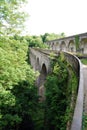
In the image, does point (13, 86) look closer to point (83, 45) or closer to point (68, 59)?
point (68, 59)

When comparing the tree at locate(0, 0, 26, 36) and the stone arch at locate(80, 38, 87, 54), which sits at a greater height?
the tree at locate(0, 0, 26, 36)

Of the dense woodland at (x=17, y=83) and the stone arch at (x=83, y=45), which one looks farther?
the stone arch at (x=83, y=45)

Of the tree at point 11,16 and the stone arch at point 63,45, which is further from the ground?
the tree at point 11,16

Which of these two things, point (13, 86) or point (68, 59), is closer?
point (13, 86)

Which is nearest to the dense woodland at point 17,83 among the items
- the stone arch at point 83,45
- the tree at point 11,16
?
the tree at point 11,16

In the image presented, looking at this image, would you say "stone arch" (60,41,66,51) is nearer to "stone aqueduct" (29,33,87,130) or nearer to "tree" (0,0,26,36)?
"stone aqueduct" (29,33,87,130)

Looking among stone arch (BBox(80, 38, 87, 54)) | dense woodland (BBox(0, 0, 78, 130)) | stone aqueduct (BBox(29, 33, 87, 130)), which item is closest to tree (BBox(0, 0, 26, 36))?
dense woodland (BBox(0, 0, 78, 130))

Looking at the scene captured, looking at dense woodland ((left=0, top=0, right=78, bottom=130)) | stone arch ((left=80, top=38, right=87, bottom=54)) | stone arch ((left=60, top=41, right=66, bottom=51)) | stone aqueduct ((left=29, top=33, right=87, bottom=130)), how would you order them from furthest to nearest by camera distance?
stone arch ((left=60, top=41, right=66, bottom=51)), stone arch ((left=80, top=38, right=87, bottom=54)), dense woodland ((left=0, top=0, right=78, bottom=130)), stone aqueduct ((left=29, top=33, right=87, bottom=130))

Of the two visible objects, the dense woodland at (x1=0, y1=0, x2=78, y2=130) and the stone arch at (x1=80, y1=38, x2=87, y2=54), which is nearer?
the dense woodland at (x1=0, y1=0, x2=78, y2=130)

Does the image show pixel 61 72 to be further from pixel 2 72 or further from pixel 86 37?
pixel 86 37

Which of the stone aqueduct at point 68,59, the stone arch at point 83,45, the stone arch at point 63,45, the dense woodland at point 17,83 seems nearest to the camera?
the stone aqueduct at point 68,59

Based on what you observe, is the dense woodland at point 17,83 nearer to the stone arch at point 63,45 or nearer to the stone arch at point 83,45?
the stone arch at point 83,45

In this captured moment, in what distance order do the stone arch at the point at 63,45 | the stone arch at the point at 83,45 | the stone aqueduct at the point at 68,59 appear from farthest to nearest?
the stone arch at the point at 63,45 < the stone arch at the point at 83,45 < the stone aqueduct at the point at 68,59

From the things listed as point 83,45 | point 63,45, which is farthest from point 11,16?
point 63,45
